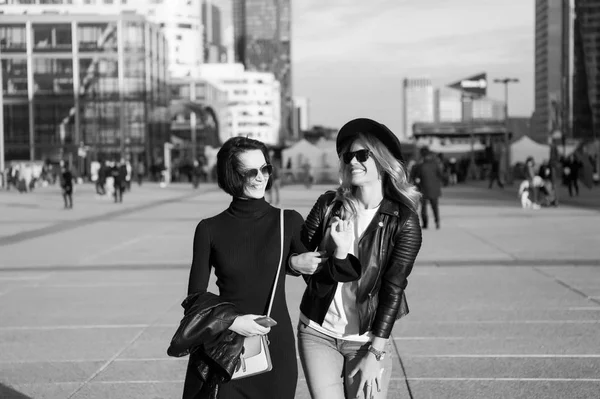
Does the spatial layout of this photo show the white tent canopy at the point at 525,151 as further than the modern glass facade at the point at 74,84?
No

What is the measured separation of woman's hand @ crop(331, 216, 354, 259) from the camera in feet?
13.2

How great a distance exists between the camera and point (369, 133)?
444 centimetres

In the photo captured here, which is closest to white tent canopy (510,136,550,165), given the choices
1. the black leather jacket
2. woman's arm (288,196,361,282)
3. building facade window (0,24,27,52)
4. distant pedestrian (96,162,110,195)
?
distant pedestrian (96,162,110,195)

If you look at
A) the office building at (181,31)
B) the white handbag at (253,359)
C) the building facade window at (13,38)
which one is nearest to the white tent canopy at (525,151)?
the building facade window at (13,38)

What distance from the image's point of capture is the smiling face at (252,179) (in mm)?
4082

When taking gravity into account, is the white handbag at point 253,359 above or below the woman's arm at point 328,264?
below

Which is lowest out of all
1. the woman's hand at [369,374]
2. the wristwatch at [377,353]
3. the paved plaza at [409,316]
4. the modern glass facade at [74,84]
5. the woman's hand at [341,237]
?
the paved plaza at [409,316]

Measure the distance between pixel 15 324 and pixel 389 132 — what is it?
6932 mm

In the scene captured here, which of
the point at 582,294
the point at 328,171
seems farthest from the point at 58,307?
the point at 328,171

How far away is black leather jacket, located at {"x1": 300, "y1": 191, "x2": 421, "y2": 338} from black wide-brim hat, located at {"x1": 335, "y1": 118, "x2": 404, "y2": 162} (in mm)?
267

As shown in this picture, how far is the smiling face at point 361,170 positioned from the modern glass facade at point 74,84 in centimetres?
10195

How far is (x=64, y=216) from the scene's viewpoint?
1222 inches

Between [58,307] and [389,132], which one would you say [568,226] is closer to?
[58,307]

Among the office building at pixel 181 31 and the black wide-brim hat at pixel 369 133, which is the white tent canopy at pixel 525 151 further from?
the office building at pixel 181 31
